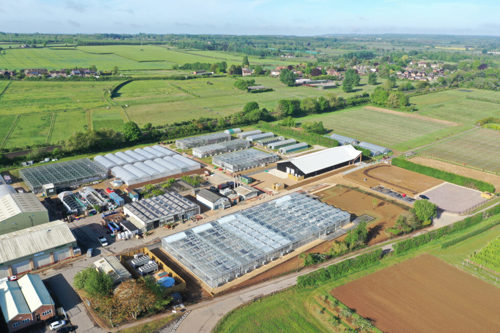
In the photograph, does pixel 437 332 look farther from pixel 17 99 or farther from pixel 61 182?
pixel 17 99

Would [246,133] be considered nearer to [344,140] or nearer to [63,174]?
[344,140]

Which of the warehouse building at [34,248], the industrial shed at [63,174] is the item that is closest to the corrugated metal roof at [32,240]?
the warehouse building at [34,248]

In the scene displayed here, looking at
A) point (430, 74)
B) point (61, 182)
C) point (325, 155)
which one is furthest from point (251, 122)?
point (430, 74)

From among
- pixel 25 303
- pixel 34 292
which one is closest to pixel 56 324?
pixel 25 303

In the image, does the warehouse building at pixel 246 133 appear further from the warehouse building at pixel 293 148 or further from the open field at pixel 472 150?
the open field at pixel 472 150

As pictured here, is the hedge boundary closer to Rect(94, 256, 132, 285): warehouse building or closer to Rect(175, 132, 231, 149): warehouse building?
Rect(175, 132, 231, 149): warehouse building

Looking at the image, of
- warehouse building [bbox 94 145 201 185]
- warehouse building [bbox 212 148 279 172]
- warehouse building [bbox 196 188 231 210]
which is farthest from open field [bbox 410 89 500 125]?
warehouse building [bbox 196 188 231 210]
